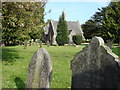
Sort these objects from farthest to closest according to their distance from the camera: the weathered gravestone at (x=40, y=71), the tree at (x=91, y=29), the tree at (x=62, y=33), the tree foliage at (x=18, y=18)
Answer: the tree at (x=91, y=29) → the tree at (x=62, y=33) → the tree foliage at (x=18, y=18) → the weathered gravestone at (x=40, y=71)

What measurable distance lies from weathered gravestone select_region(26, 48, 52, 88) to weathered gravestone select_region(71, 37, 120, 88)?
3.37 feet

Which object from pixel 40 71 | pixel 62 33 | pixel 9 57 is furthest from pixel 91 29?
pixel 40 71

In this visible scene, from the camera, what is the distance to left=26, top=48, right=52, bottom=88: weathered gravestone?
478cm

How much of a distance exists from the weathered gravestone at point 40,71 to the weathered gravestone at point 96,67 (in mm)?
1028

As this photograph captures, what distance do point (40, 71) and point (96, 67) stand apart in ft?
6.07

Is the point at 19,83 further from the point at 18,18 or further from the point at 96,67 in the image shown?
the point at 18,18

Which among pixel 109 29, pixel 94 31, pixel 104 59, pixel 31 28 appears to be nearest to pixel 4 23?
pixel 31 28

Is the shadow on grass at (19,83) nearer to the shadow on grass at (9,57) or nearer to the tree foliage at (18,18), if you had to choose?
the tree foliage at (18,18)

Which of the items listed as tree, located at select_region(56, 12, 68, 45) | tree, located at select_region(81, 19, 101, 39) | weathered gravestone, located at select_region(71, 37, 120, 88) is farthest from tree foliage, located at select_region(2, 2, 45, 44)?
tree, located at select_region(81, 19, 101, 39)

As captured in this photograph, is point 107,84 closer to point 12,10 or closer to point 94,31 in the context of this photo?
point 12,10

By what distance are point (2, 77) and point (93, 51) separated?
5002 millimetres

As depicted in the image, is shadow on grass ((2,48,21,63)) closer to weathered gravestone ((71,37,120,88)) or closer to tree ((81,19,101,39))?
weathered gravestone ((71,37,120,88))

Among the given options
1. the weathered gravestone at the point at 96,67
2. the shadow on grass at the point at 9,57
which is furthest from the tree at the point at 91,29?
the weathered gravestone at the point at 96,67

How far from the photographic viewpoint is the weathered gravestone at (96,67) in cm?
468
